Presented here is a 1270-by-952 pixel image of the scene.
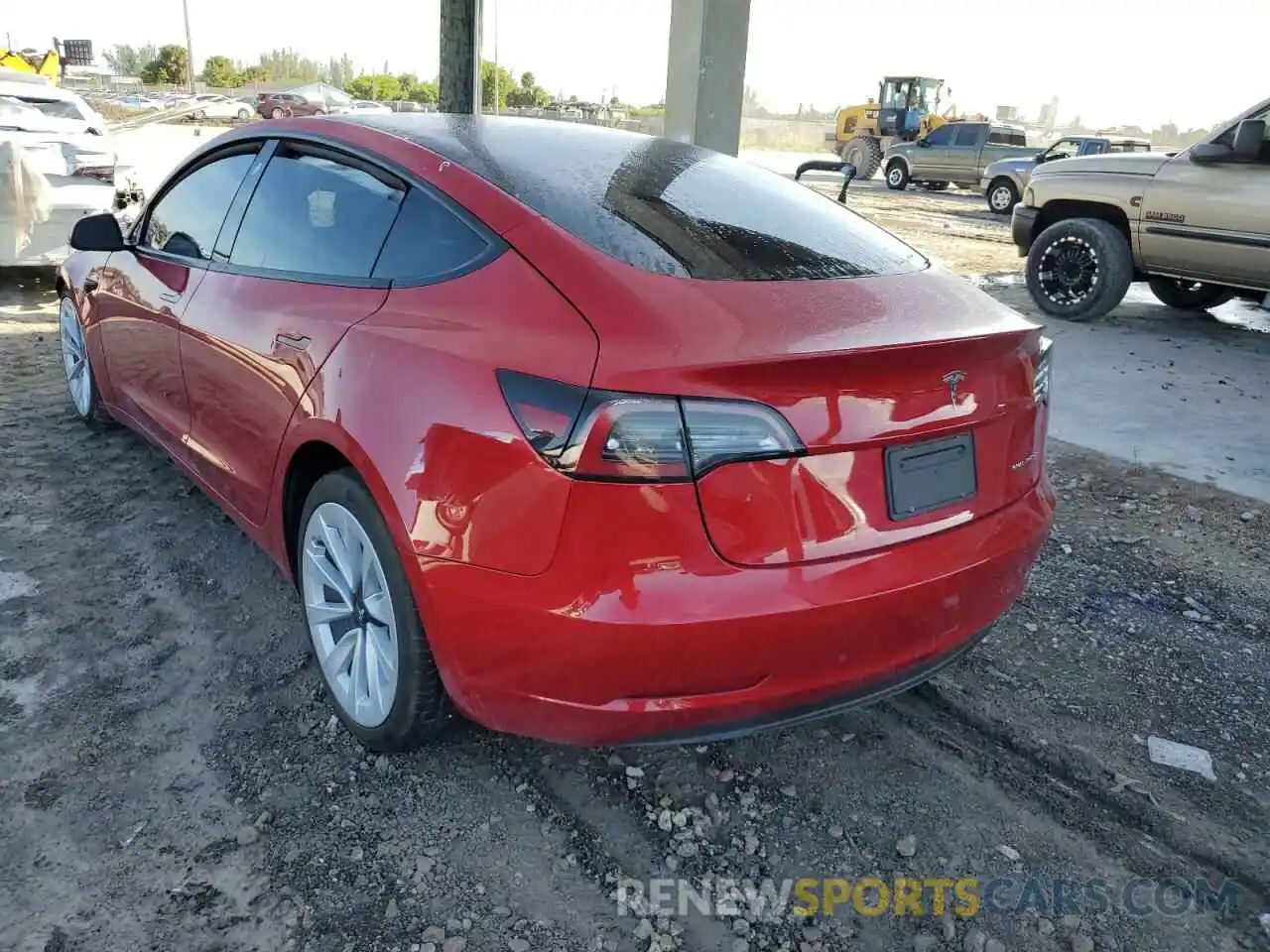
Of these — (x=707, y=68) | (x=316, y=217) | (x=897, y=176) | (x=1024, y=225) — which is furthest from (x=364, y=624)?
(x=897, y=176)

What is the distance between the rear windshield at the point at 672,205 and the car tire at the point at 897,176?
24423 millimetres

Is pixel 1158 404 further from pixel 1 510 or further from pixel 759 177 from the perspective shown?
pixel 1 510

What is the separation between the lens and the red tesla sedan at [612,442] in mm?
1797

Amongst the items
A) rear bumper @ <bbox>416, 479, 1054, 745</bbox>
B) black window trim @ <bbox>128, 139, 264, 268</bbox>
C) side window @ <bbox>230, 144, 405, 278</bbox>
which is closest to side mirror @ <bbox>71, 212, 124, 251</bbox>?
black window trim @ <bbox>128, 139, 264, 268</bbox>

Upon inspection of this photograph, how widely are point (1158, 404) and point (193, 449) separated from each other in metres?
5.29

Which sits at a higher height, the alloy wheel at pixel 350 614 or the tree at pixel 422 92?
the tree at pixel 422 92

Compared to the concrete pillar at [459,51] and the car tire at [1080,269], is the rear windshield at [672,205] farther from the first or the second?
the car tire at [1080,269]

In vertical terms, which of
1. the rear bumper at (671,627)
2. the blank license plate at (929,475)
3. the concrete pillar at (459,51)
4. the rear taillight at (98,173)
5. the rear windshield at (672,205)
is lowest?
the rear bumper at (671,627)

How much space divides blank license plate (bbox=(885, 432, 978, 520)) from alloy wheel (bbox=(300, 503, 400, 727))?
1145mm

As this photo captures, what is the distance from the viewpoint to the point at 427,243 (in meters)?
2.29

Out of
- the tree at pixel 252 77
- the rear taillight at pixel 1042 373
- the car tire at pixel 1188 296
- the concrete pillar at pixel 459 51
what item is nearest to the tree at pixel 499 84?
the tree at pixel 252 77

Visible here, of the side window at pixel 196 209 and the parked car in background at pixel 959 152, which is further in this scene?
the parked car in background at pixel 959 152

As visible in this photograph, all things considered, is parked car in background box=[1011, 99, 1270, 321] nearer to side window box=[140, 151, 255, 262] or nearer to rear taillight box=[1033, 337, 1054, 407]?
rear taillight box=[1033, 337, 1054, 407]

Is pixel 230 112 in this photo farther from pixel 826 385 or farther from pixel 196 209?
pixel 826 385
